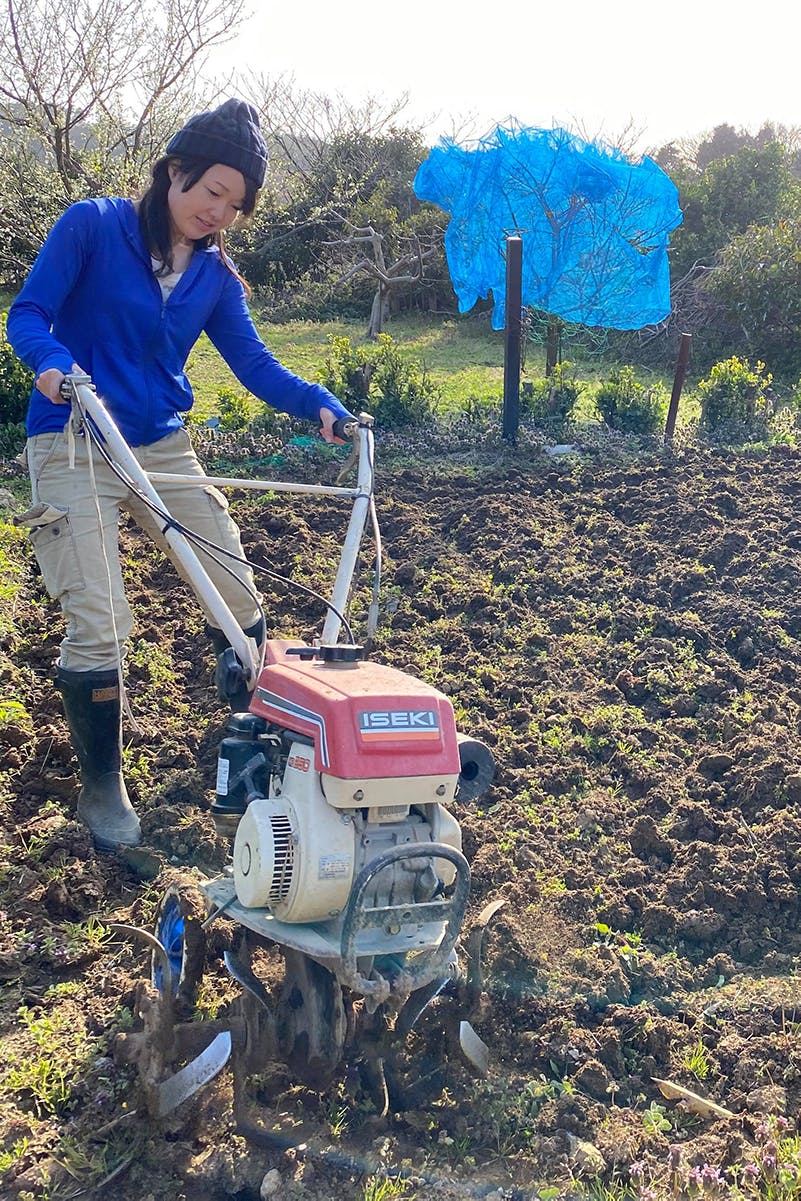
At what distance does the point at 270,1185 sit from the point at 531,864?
155 cm

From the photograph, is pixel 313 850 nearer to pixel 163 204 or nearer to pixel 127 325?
pixel 127 325

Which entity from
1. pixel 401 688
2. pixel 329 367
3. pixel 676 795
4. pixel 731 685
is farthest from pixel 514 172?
pixel 401 688

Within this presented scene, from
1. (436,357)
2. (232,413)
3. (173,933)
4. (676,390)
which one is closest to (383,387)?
(232,413)

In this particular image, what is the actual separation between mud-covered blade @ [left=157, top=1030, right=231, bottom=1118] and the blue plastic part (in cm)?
37

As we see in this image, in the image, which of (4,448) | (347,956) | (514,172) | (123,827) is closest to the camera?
(347,956)

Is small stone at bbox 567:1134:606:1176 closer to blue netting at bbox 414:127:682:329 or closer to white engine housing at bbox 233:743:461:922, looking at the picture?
white engine housing at bbox 233:743:461:922

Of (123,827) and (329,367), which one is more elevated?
(329,367)

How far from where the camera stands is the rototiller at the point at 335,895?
2447 millimetres

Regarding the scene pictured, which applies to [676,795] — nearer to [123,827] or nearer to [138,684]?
[123,827]

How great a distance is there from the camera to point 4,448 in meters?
7.86

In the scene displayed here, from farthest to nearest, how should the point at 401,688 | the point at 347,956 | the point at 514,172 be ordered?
the point at 514,172 < the point at 401,688 < the point at 347,956

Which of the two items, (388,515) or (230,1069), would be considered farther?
(388,515)

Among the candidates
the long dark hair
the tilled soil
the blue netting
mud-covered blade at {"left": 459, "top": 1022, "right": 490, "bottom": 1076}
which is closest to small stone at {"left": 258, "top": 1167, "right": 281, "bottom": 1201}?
the tilled soil

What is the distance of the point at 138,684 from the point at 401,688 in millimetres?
2502
